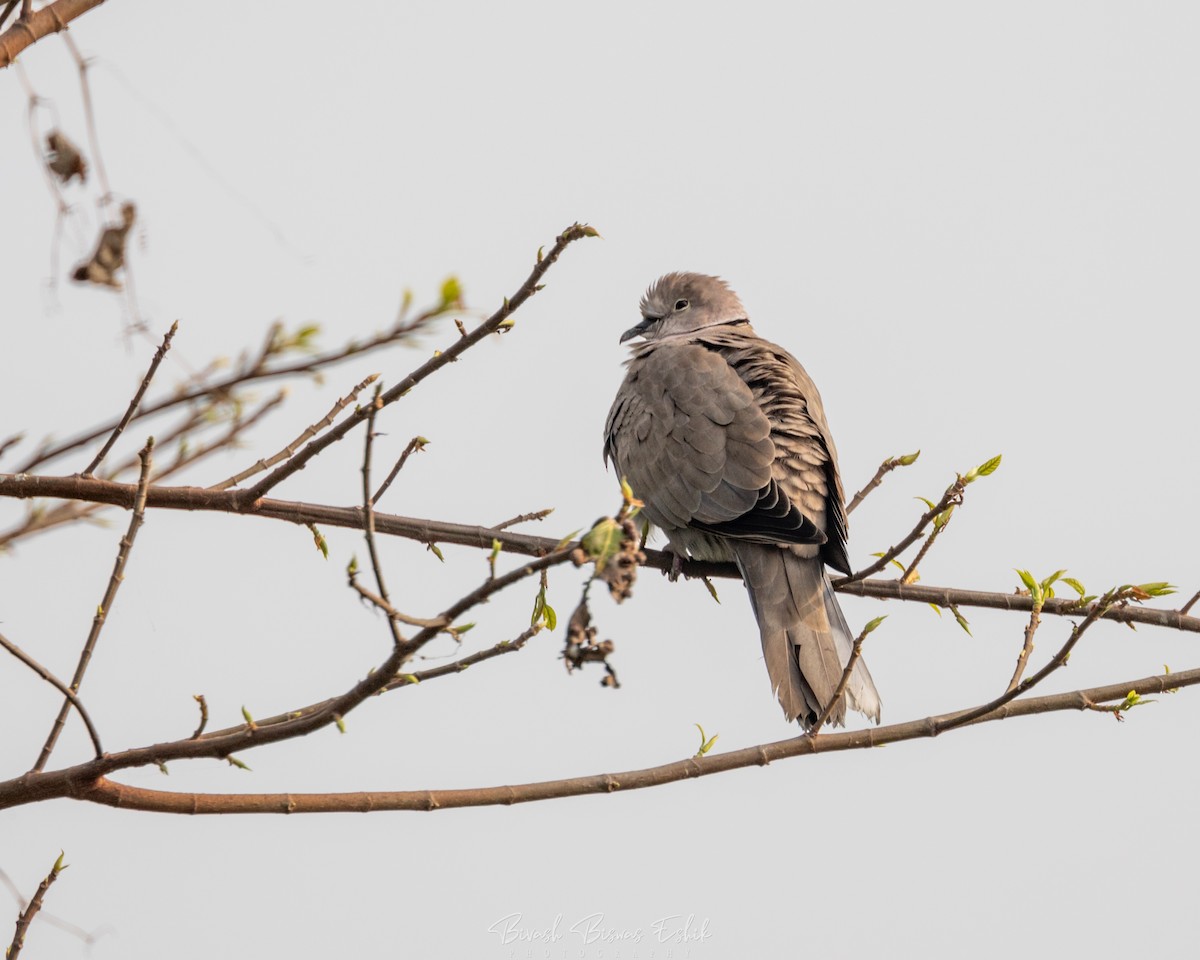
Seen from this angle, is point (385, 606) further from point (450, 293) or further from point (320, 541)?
point (320, 541)

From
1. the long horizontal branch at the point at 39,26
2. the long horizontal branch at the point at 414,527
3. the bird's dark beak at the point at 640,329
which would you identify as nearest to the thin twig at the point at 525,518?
the long horizontal branch at the point at 414,527

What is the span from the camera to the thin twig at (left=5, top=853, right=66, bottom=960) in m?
2.22

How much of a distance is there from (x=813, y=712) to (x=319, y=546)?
5.15ft

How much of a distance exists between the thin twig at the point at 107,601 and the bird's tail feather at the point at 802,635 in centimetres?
206

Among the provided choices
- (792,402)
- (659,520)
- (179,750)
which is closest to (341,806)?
(179,750)

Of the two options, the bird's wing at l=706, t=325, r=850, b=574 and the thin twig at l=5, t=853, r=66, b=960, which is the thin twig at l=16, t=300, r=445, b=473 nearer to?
the thin twig at l=5, t=853, r=66, b=960

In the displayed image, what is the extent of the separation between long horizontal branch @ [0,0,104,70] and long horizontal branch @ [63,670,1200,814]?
120cm

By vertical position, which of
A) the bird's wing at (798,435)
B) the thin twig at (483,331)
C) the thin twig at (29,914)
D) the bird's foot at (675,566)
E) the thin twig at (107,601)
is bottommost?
the thin twig at (29,914)

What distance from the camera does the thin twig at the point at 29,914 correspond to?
2219mm

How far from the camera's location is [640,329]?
6.08m

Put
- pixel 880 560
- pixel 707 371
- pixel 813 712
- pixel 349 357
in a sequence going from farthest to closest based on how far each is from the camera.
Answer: pixel 707 371, pixel 813 712, pixel 880 560, pixel 349 357

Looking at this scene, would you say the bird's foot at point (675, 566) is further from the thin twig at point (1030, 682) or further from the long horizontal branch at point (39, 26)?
the long horizontal branch at point (39, 26)

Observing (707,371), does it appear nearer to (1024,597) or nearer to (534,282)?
(1024,597)

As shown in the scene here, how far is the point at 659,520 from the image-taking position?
177 inches
